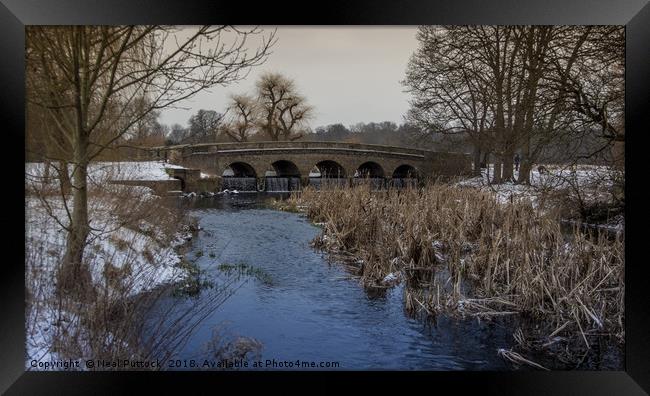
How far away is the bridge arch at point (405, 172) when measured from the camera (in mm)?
6419

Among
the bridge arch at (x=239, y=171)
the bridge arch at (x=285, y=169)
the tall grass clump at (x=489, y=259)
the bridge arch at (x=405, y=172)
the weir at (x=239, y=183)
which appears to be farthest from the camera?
the weir at (x=239, y=183)

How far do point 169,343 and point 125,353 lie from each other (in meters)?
0.30

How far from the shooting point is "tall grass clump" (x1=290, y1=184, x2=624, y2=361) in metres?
4.04

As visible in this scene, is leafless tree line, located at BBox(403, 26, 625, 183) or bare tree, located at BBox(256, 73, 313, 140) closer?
leafless tree line, located at BBox(403, 26, 625, 183)

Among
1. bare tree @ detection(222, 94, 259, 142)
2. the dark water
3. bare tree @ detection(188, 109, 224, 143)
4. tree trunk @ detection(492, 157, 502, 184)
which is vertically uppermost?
bare tree @ detection(222, 94, 259, 142)

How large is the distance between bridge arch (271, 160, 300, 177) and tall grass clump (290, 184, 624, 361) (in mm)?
1654

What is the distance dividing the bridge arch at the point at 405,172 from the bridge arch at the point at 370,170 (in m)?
0.25

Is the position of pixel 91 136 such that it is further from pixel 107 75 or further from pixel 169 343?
pixel 169 343

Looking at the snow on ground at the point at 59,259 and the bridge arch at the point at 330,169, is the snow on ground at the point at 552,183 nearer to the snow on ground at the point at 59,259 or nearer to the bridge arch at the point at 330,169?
the bridge arch at the point at 330,169

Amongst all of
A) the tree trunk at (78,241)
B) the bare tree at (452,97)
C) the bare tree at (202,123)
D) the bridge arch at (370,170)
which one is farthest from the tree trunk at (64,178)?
the bridge arch at (370,170)

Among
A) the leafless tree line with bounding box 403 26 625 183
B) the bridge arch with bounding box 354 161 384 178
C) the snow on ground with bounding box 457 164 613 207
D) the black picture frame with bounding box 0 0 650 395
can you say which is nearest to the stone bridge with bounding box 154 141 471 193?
the bridge arch with bounding box 354 161 384 178

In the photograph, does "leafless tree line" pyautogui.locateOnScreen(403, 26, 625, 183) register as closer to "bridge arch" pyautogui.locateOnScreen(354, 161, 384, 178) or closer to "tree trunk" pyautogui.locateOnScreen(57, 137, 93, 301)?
"bridge arch" pyautogui.locateOnScreen(354, 161, 384, 178)

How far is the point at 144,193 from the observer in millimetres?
4594
